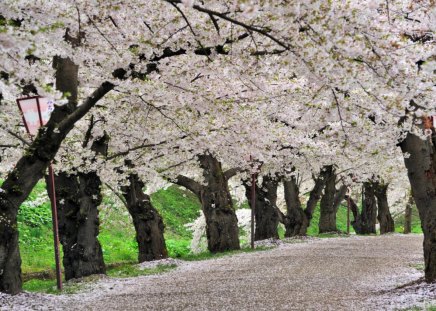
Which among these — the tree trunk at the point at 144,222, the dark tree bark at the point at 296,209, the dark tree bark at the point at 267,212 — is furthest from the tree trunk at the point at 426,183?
the dark tree bark at the point at 296,209

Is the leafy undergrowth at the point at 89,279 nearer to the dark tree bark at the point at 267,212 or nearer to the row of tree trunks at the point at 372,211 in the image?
the dark tree bark at the point at 267,212

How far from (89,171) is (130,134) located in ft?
7.29

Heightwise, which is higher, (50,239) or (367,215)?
(50,239)

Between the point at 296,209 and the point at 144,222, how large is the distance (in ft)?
40.8

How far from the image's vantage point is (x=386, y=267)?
16922 millimetres

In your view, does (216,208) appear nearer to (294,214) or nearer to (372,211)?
(294,214)

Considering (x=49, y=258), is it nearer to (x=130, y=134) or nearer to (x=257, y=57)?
(x=130, y=134)

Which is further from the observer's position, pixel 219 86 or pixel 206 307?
pixel 219 86

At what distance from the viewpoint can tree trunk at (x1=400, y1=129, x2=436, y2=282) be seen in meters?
11.2

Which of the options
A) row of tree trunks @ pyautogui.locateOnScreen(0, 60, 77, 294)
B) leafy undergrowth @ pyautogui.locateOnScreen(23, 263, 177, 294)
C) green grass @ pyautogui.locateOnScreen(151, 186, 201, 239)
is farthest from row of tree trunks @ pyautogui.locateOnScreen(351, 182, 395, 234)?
row of tree trunks @ pyautogui.locateOnScreen(0, 60, 77, 294)

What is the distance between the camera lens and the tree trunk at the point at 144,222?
21250mm

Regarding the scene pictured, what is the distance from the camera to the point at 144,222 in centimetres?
2138

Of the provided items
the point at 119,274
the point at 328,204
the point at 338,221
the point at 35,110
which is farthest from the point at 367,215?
the point at 35,110

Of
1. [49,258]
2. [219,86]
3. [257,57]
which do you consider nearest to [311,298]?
[257,57]
